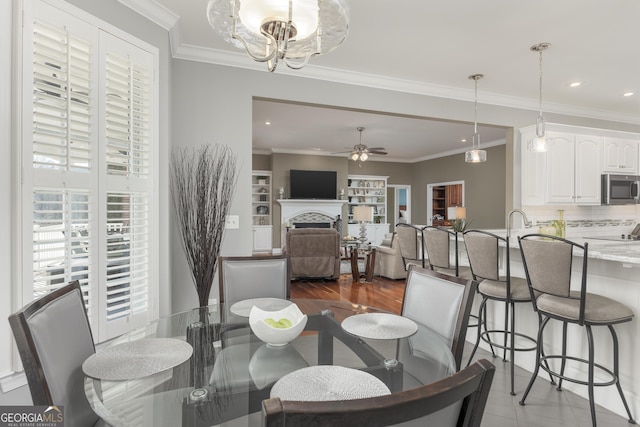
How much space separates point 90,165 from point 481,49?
11.0 ft

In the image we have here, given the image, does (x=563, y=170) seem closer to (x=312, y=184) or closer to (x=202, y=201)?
(x=202, y=201)

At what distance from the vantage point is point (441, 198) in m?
10.7

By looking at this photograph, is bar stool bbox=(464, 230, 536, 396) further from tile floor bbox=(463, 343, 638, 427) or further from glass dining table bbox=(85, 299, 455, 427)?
glass dining table bbox=(85, 299, 455, 427)

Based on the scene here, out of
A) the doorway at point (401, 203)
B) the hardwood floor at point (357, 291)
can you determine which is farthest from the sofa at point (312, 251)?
the doorway at point (401, 203)

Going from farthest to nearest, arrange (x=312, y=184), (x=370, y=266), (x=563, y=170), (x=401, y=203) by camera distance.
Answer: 1. (x=401, y=203)
2. (x=312, y=184)
3. (x=370, y=266)
4. (x=563, y=170)

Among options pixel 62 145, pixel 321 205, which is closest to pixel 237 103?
pixel 62 145

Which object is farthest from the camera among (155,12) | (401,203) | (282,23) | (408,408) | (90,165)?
(401,203)

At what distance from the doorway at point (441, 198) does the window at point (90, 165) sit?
8.39 m

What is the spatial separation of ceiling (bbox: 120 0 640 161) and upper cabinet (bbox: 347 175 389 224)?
5297mm

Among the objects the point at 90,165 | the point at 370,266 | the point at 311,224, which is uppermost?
the point at 90,165

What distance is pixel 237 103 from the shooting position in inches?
133

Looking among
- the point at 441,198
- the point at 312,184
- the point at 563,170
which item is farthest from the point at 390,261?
the point at 441,198

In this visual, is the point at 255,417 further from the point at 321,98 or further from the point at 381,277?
the point at 381,277

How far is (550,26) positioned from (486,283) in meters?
2.14
